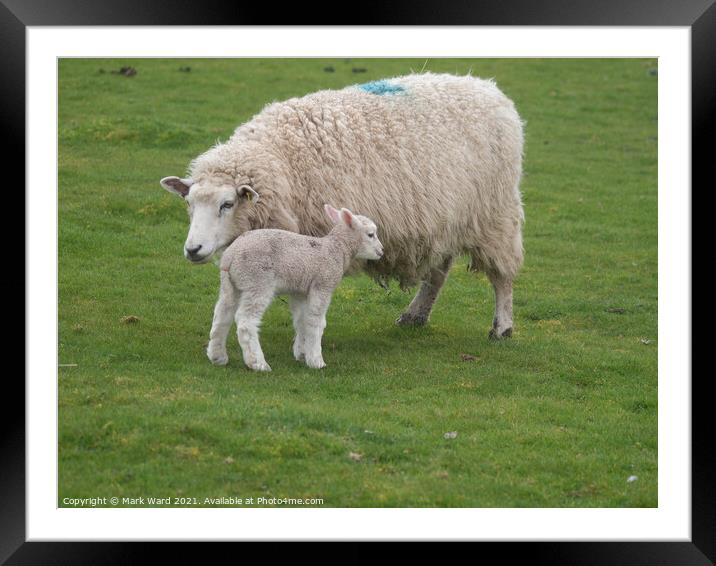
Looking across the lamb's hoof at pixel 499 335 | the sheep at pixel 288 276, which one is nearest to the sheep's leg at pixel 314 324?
the sheep at pixel 288 276

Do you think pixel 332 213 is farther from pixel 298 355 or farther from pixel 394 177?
pixel 298 355

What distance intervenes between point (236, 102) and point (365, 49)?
13798 mm

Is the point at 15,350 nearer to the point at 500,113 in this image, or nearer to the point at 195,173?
the point at 195,173

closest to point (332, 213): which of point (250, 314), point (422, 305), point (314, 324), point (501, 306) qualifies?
point (314, 324)

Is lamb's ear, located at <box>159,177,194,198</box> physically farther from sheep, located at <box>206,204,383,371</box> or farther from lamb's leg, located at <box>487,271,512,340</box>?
lamb's leg, located at <box>487,271,512,340</box>

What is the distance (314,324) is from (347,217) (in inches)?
38.3

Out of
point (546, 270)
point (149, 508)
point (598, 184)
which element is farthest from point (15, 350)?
point (598, 184)

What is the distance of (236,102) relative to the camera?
20.8 metres

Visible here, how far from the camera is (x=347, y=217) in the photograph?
31.3 ft

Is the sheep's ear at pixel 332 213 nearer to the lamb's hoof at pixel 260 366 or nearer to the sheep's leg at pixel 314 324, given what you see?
the sheep's leg at pixel 314 324

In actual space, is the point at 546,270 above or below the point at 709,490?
above

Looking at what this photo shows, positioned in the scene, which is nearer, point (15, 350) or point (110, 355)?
point (15, 350)

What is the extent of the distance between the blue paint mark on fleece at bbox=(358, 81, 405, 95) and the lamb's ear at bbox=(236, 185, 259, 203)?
6.38 feet

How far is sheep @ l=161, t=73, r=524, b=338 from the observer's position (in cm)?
959
